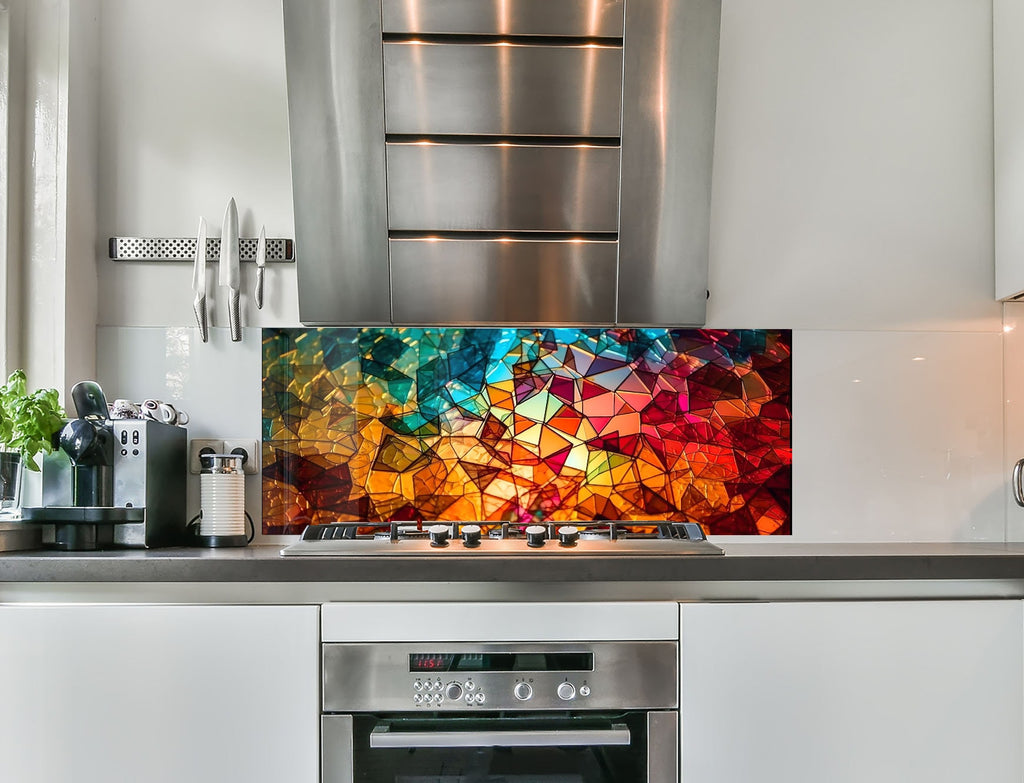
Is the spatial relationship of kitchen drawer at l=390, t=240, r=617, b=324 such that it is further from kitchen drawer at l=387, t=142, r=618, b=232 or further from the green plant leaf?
the green plant leaf

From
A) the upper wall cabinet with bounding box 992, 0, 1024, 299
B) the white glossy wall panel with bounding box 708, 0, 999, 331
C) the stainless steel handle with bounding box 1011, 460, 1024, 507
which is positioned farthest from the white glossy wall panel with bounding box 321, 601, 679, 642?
the upper wall cabinet with bounding box 992, 0, 1024, 299

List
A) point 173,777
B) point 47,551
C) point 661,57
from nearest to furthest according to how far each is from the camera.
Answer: point 173,777, point 47,551, point 661,57

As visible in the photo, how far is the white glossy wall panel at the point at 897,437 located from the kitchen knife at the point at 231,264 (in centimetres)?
139

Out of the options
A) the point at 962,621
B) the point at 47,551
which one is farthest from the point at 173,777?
the point at 962,621

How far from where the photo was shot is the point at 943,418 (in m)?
2.11

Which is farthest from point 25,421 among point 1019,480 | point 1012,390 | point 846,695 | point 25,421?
point 1012,390

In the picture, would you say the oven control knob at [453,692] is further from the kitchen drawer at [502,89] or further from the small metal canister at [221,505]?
the kitchen drawer at [502,89]

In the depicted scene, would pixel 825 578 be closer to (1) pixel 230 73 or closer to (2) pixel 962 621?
(2) pixel 962 621

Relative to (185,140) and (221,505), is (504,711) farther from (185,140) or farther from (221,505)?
(185,140)

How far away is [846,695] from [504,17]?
1.54 metres

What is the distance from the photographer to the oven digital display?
4.92ft

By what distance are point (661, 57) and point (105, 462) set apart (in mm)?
1485

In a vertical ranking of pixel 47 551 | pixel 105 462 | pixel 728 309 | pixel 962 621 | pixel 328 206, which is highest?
pixel 328 206

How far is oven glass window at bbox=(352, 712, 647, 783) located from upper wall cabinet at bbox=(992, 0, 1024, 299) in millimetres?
1436
